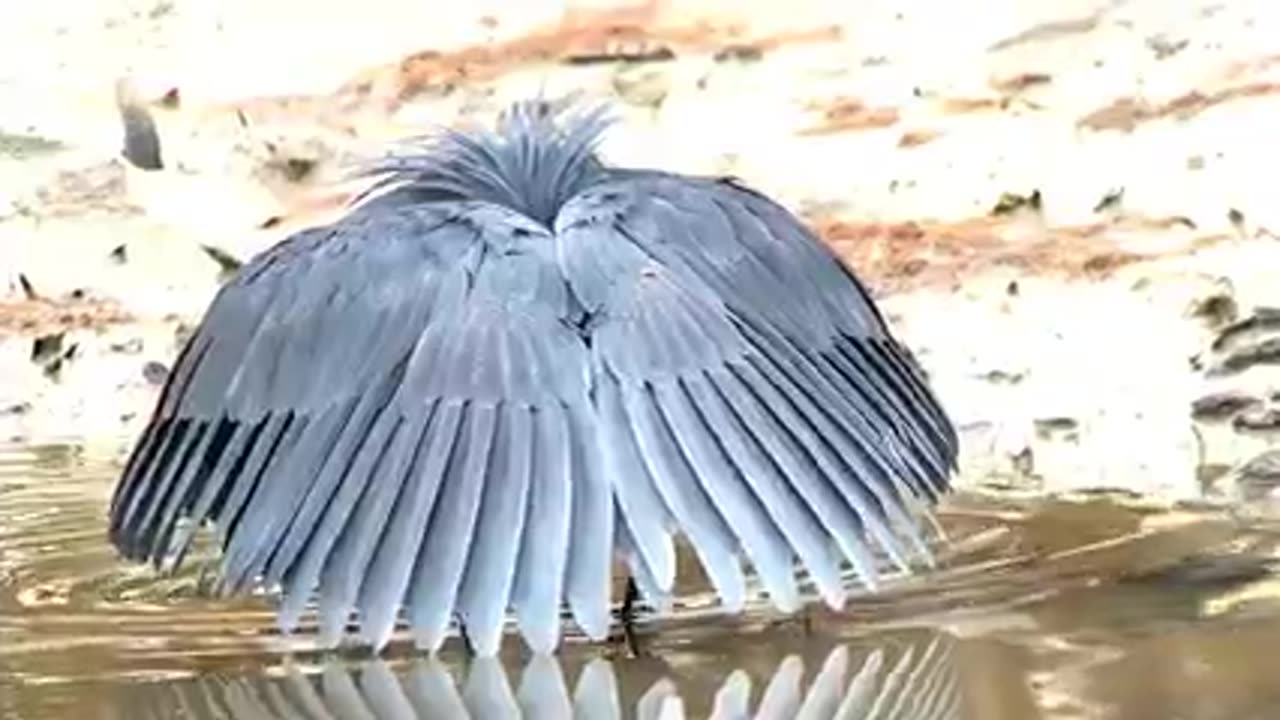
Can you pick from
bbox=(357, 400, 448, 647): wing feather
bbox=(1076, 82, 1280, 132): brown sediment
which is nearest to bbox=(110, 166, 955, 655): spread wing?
bbox=(357, 400, 448, 647): wing feather

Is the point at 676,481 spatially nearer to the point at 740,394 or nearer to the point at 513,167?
Answer: the point at 740,394

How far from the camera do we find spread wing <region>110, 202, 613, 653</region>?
1.24 m

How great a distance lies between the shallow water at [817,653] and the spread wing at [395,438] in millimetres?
35

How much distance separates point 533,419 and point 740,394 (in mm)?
97

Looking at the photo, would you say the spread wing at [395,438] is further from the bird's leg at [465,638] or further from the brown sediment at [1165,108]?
the brown sediment at [1165,108]

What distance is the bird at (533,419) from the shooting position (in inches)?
49.4

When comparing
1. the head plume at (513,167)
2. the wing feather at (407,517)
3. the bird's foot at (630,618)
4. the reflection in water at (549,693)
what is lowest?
the bird's foot at (630,618)

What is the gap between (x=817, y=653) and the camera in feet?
4.33

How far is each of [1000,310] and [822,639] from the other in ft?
2.80

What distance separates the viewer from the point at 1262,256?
7.25 feet

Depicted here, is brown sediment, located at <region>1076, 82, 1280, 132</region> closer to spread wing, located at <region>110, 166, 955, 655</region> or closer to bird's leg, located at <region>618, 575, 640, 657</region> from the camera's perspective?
spread wing, located at <region>110, 166, 955, 655</region>

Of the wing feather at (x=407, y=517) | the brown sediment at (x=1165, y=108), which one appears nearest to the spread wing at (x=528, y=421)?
the wing feather at (x=407, y=517)

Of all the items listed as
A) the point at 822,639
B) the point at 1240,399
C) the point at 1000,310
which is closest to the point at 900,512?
the point at 822,639

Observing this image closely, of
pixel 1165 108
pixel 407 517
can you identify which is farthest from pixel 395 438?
pixel 1165 108
